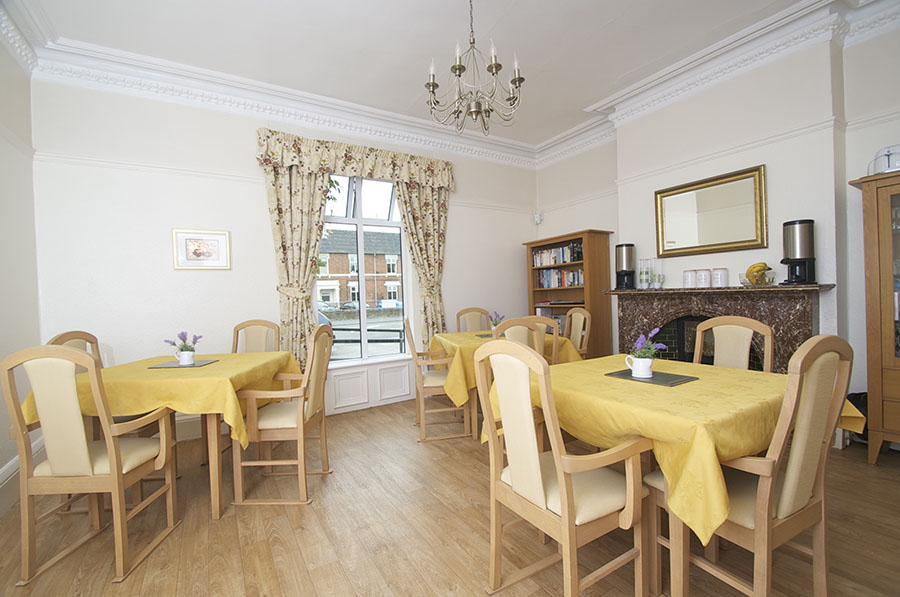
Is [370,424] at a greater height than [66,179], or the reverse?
[66,179]

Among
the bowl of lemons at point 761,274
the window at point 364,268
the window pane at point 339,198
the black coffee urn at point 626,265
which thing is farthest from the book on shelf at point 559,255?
the window pane at point 339,198

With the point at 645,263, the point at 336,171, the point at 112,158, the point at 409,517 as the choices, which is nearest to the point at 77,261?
the point at 112,158

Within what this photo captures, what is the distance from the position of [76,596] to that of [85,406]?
977mm

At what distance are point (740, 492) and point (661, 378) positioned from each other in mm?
656

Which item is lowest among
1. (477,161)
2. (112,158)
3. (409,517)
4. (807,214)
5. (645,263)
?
(409,517)

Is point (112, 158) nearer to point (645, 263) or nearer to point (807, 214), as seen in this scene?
point (645, 263)

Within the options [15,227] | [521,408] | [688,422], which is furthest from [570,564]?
[15,227]

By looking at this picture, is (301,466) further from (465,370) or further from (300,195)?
(300,195)

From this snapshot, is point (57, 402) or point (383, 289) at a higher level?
point (383, 289)

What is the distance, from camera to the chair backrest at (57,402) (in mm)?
1920

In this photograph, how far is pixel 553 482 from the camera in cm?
172

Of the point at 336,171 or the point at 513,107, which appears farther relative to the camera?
the point at 336,171

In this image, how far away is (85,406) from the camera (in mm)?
2367

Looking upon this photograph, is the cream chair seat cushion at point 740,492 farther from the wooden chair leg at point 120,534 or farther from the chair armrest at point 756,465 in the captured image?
the wooden chair leg at point 120,534
